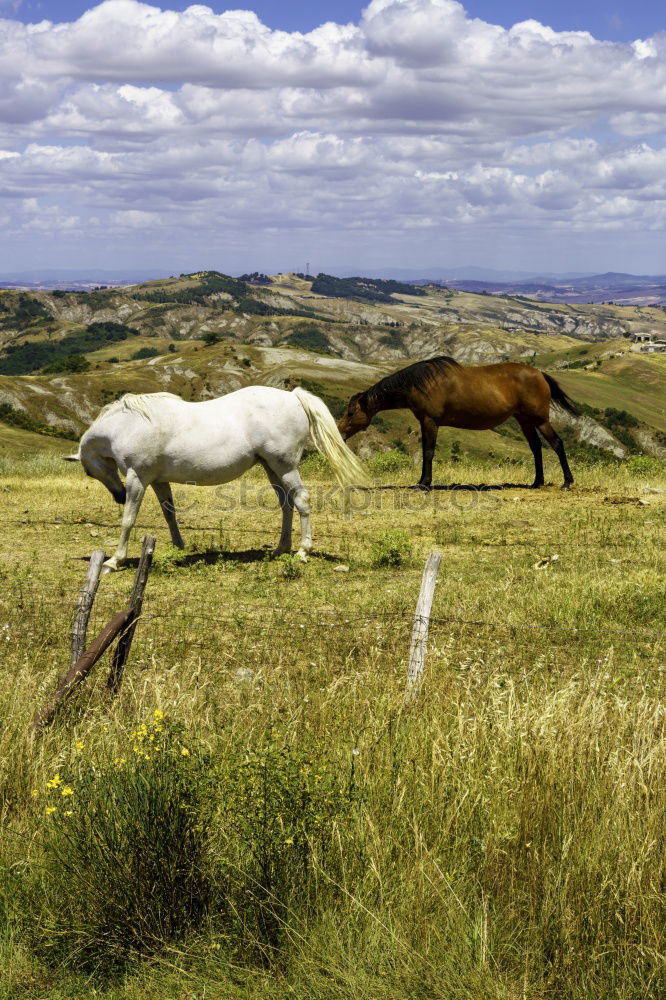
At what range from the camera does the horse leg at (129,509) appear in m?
11.9

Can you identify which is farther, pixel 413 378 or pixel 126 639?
pixel 413 378

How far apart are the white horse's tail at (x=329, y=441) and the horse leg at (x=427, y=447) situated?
563 cm

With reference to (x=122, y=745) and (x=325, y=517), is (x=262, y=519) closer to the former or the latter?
(x=325, y=517)

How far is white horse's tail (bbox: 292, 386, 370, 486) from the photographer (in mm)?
12172

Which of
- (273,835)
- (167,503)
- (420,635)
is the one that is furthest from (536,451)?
(273,835)

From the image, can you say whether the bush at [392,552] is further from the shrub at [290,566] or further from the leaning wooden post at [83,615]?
the leaning wooden post at [83,615]

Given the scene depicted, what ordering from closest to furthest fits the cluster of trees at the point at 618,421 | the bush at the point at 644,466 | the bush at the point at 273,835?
1. the bush at the point at 273,835
2. the bush at the point at 644,466
3. the cluster of trees at the point at 618,421

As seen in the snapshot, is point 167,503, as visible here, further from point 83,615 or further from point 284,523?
point 83,615

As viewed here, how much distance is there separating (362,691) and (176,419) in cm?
670

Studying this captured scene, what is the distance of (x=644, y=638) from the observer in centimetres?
844

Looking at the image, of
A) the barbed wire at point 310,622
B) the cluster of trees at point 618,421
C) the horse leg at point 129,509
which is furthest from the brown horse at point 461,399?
the cluster of trees at point 618,421

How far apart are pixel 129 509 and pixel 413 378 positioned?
833 centimetres

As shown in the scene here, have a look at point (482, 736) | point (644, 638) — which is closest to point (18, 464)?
point (644, 638)

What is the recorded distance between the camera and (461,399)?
723 inches
